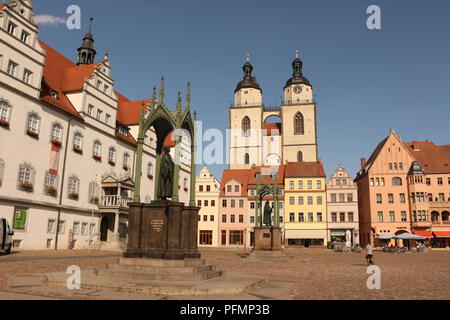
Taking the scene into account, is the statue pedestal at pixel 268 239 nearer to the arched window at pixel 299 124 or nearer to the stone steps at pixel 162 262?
the stone steps at pixel 162 262

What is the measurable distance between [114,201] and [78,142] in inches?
242

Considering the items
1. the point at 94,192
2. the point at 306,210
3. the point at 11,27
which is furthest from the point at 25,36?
the point at 306,210

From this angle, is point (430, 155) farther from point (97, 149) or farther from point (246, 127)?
point (97, 149)

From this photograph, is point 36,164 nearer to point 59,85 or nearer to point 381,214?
point 59,85

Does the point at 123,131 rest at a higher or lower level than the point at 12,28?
lower

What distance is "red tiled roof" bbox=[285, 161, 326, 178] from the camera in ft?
194

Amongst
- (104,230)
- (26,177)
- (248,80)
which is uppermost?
(248,80)

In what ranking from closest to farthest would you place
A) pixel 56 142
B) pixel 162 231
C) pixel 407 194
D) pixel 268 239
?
pixel 162 231
pixel 268 239
pixel 56 142
pixel 407 194

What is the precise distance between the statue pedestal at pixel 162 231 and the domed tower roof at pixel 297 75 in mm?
71865

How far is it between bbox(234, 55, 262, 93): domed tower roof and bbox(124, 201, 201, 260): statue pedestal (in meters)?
72.3

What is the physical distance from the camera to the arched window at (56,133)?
28.9 m

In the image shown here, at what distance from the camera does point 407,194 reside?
2283 inches

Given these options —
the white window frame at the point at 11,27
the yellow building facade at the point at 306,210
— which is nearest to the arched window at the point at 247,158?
the yellow building facade at the point at 306,210

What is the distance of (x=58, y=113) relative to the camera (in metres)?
29.5
